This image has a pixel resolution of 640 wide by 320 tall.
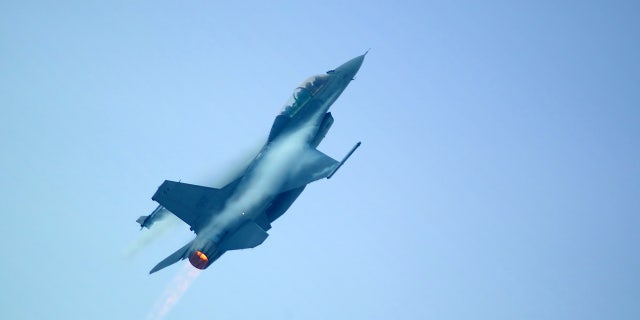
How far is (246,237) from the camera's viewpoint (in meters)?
22.1

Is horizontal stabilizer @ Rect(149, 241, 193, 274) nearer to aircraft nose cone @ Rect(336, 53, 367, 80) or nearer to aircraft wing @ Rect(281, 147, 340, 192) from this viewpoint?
aircraft wing @ Rect(281, 147, 340, 192)

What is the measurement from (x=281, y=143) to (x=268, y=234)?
470 cm

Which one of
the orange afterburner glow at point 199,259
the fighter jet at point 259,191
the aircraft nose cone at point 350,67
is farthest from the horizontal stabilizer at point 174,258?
the aircraft nose cone at point 350,67

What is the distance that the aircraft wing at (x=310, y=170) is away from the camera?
23625mm

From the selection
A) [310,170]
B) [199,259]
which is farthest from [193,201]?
[310,170]

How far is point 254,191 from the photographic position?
2333 centimetres

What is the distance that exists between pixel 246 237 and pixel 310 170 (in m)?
4.06

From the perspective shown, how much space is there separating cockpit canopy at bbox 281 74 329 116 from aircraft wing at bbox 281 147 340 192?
107 inches

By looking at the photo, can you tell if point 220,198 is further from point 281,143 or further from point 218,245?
point 281,143

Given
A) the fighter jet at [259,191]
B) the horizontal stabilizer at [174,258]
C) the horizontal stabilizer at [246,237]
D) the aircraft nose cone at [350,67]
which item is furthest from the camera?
the aircraft nose cone at [350,67]

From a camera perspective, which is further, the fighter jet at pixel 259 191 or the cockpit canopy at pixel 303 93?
the cockpit canopy at pixel 303 93

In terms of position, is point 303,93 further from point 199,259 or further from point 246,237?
point 199,259

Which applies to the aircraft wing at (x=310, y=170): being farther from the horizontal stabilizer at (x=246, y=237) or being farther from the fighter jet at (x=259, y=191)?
the horizontal stabilizer at (x=246, y=237)

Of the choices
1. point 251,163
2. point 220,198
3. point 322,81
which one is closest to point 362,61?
point 322,81
